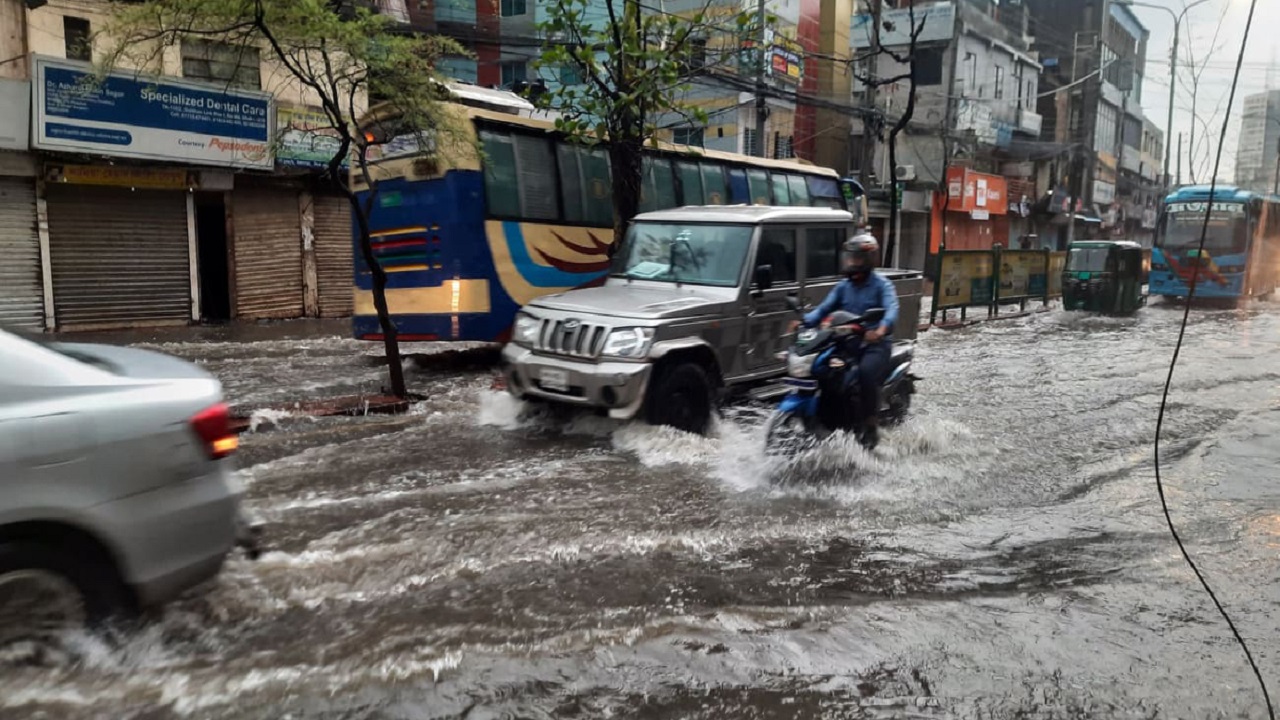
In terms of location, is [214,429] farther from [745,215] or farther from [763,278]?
[745,215]

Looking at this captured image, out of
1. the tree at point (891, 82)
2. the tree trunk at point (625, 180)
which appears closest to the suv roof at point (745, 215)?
the tree trunk at point (625, 180)

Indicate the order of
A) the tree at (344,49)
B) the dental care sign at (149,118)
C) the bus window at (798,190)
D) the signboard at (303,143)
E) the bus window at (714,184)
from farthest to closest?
the signboard at (303,143) < the bus window at (798,190) < the dental care sign at (149,118) < the bus window at (714,184) < the tree at (344,49)

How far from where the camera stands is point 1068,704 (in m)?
3.29

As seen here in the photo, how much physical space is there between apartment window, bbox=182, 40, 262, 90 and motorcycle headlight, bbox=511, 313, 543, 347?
36.5 ft

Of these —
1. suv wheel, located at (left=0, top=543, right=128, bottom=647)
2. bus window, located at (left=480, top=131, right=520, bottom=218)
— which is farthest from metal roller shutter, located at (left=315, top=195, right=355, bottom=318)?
suv wheel, located at (left=0, top=543, right=128, bottom=647)

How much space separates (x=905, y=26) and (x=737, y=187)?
949 inches

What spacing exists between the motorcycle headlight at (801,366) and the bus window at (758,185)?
8380 mm

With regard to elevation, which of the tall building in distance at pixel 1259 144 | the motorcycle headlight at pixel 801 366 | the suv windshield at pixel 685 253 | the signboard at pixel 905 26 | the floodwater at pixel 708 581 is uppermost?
the signboard at pixel 905 26

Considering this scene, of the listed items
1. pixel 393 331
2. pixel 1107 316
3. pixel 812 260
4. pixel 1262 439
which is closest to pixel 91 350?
pixel 393 331

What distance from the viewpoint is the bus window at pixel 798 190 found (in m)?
15.2

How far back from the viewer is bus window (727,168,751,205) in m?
14.1

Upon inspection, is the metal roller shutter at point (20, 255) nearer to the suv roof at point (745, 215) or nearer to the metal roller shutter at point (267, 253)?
the metal roller shutter at point (267, 253)

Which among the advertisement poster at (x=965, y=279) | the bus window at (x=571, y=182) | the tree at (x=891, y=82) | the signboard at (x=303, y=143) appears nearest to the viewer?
the bus window at (x=571, y=182)

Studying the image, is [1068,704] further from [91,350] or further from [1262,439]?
[1262,439]
